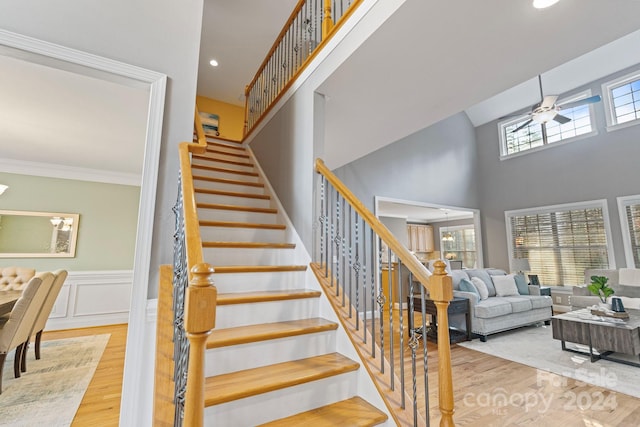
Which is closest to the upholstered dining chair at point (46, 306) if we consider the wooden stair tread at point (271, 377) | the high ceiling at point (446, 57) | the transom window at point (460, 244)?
the wooden stair tread at point (271, 377)

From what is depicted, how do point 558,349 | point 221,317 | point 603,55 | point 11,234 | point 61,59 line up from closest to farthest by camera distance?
point 221,317 < point 61,59 < point 558,349 < point 11,234 < point 603,55

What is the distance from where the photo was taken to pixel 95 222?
517 centimetres

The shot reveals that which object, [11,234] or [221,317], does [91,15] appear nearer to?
[221,317]

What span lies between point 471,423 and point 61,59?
12.6 ft

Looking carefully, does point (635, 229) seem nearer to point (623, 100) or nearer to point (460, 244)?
point (623, 100)

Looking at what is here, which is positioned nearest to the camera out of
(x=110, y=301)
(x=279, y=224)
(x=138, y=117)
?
(x=279, y=224)

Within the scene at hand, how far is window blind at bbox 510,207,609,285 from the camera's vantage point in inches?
241

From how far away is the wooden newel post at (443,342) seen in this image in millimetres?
1347

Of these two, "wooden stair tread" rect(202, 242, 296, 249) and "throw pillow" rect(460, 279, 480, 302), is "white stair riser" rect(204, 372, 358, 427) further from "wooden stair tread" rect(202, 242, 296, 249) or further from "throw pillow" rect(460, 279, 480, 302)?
"throw pillow" rect(460, 279, 480, 302)

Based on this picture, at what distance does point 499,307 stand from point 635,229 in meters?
3.81

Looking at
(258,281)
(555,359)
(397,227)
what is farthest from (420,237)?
(258,281)

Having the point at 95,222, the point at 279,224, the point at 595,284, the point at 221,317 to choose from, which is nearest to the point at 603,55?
the point at 595,284

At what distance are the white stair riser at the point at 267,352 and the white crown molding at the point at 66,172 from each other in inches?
199

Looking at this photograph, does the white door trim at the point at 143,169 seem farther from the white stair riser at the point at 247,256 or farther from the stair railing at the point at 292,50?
the stair railing at the point at 292,50
